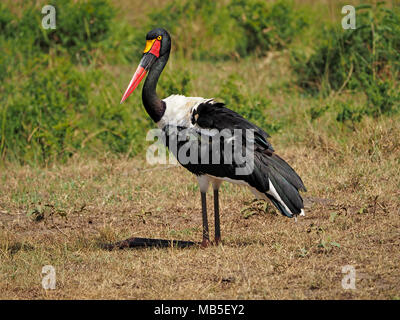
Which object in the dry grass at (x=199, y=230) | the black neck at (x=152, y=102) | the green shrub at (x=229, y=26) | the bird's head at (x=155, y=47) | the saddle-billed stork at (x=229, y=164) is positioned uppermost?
the green shrub at (x=229, y=26)

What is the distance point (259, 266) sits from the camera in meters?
4.21

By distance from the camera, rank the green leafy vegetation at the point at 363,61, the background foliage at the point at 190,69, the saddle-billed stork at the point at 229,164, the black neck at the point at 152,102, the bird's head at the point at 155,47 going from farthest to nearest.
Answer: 1. the background foliage at the point at 190,69
2. the green leafy vegetation at the point at 363,61
3. the bird's head at the point at 155,47
4. the black neck at the point at 152,102
5. the saddle-billed stork at the point at 229,164

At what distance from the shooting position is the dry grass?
13.0ft

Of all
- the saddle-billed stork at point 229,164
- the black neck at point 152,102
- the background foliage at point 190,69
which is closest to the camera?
the saddle-billed stork at point 229,164

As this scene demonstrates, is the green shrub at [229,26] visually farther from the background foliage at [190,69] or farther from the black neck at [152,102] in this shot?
the black neck at [152,102]

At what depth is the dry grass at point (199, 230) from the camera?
3963 millimetres

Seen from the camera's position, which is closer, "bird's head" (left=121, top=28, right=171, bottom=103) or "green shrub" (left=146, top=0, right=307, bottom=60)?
"bird's head" (left=121, top=28, right=171, bottom=103)

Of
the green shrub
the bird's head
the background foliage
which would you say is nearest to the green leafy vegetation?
the background foliage

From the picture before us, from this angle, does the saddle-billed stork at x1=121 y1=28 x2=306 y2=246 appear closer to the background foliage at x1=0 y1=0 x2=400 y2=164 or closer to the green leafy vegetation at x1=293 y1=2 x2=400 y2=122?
the background foliage at x1=0 y1=0 x2=400 y2=164

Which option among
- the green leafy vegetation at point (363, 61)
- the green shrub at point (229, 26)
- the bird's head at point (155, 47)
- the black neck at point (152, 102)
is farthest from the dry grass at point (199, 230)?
the green shrub at point (229, 26)
